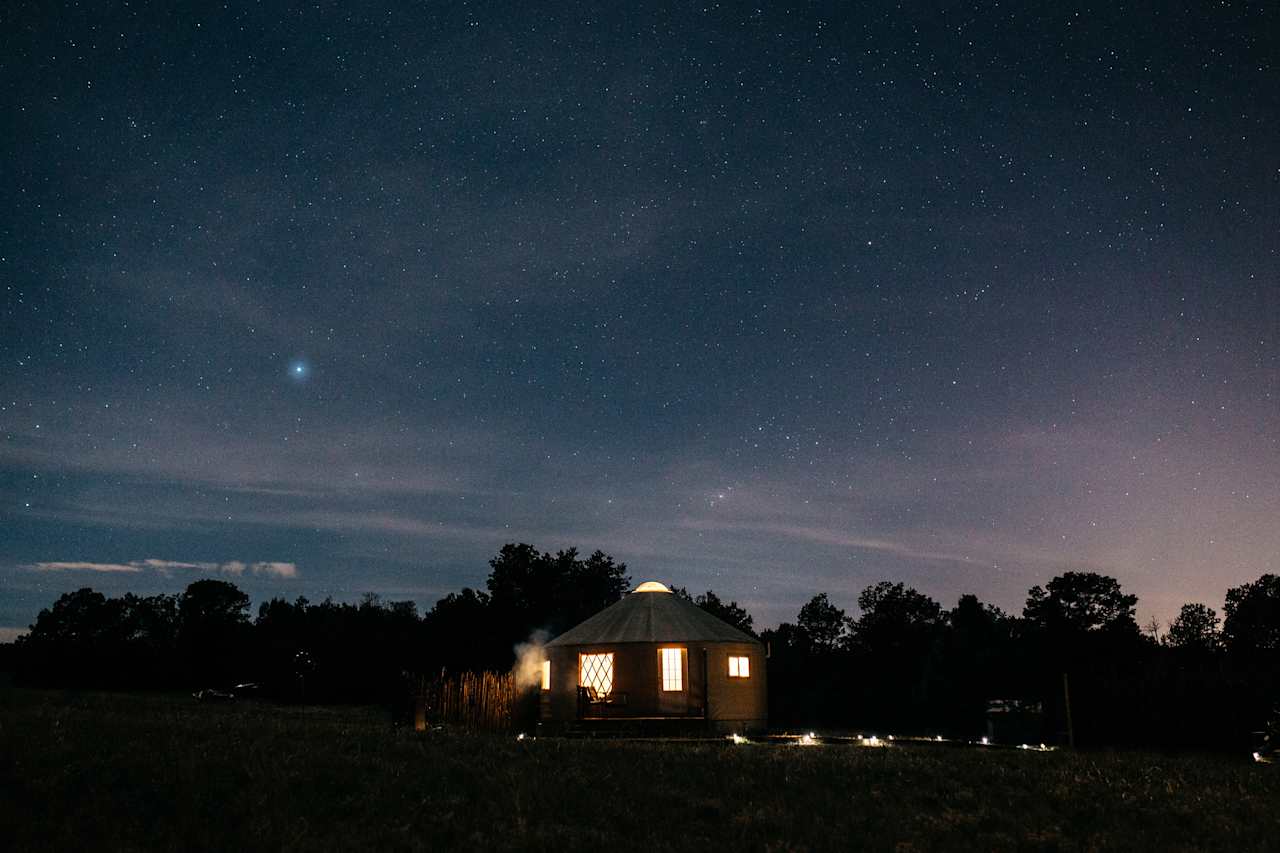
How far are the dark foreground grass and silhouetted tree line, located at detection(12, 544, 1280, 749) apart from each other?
792cm

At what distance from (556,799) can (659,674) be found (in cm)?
1219

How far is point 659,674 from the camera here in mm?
20594

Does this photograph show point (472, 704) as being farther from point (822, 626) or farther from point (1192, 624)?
point (1192, 624)

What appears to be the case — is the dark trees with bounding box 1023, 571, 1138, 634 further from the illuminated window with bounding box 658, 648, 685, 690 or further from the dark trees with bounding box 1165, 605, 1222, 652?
the illuminated window with bounding box 658, 648, 685, 690

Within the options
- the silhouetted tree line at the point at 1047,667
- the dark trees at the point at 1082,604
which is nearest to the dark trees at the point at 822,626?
the silhouetted tree line at the point at 1047,667

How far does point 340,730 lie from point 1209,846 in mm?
10058

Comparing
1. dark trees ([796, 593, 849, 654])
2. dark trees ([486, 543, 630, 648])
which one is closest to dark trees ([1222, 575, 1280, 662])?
dark trees ([796, 593, 849, 654])

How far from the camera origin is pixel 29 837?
7035 millimetres

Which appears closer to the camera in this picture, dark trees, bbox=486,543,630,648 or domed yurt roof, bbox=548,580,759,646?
domed yurt roof, bbox=548,580,759,646

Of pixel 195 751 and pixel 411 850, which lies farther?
pixel 195 751

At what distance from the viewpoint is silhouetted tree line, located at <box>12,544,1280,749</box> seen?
30984 mm

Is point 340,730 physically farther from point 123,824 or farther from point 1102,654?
point 1102,654

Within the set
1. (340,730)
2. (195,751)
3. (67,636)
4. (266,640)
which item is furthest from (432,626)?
(67,636)

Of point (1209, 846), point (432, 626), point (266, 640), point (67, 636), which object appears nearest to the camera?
point (1209, 846)
